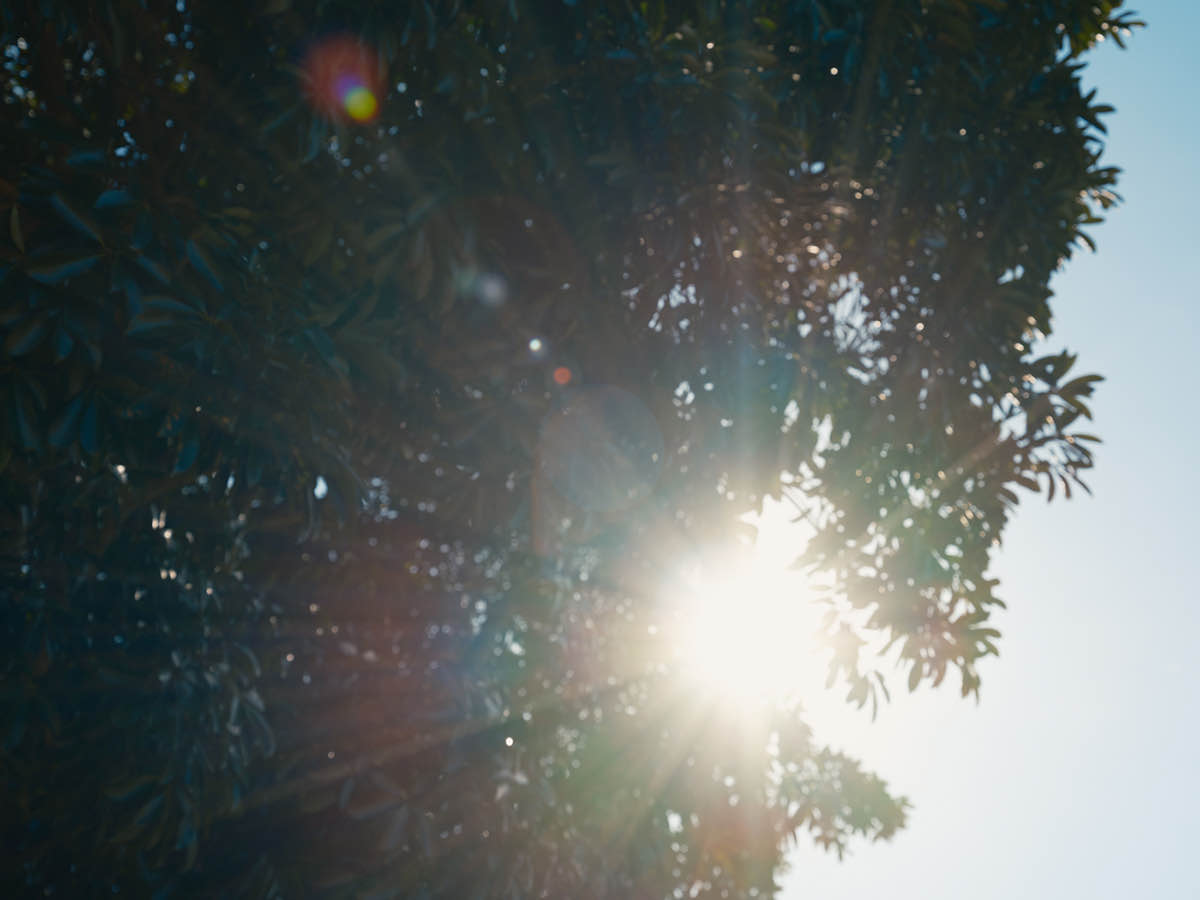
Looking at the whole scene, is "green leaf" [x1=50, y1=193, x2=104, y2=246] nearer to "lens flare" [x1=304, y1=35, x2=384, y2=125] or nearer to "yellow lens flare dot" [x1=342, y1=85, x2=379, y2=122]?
"lens flare" [x1=304, y1=35, x2=384, y2=125]

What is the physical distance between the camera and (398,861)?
4805 mm

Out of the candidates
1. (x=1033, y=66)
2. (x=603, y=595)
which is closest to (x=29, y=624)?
(x=603, y=595)

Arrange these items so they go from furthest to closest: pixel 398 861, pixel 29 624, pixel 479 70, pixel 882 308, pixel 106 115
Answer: pixel 882 308 → pixel 398 861 → pixel 29 624 → pixel 479 70 → pixel 106 115

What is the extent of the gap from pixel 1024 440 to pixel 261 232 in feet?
16.8

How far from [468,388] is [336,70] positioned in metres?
2.02

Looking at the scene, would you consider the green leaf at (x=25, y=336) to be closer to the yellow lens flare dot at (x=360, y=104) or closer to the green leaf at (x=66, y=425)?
the green leaf at (x=66, y=425)

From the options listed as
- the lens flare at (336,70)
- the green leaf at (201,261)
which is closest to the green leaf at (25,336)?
the green leaf at (201,261)

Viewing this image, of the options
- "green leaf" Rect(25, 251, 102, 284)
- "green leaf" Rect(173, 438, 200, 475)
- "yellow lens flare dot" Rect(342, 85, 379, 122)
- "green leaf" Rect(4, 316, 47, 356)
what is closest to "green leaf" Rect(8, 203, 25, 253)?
"green leaf" Rect(25, 251, 102, 284)

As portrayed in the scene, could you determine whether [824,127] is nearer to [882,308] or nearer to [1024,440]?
[882,308]

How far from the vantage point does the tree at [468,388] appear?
3391 mm

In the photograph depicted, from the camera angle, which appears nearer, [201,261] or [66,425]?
[66,425]

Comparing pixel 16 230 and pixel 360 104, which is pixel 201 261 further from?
pixel 360 104

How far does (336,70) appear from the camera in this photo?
360 centimetres

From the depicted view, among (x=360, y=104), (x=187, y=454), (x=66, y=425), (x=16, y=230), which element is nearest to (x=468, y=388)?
(x=360, y=104)
